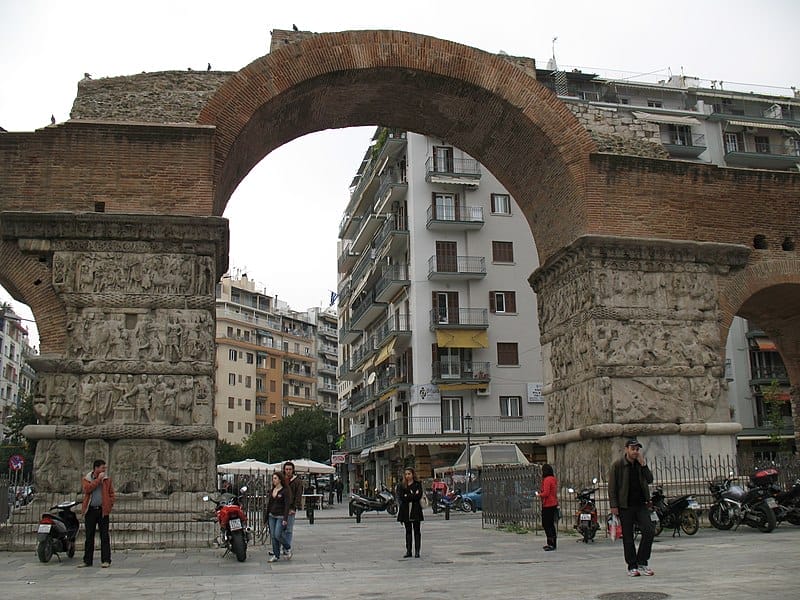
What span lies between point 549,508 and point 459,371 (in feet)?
71.4

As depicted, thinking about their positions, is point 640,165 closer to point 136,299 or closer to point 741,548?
point 741,548

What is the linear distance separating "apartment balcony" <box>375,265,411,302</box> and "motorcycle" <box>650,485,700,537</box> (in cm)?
2303

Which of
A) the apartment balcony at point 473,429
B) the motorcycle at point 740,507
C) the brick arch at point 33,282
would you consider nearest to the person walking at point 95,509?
the brick arch at point 33,282

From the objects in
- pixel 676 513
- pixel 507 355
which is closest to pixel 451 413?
pixel 507 355

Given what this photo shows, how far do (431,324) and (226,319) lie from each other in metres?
36.9

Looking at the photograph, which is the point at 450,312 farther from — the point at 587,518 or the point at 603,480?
the point at 587,518

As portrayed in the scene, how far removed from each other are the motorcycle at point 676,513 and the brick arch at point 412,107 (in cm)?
477

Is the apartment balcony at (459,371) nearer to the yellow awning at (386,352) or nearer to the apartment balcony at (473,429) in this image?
the apartment balcony at (473,429)

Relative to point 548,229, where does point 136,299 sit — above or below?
below

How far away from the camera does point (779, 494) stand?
12.4 metres

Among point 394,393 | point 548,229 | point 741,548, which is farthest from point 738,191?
point 394,393

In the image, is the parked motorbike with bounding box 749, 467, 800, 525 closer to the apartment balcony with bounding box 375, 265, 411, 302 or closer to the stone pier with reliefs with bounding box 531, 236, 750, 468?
the stone pier with reliefs with bounding box 531, 236, 750, 468

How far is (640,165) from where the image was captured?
14.8 meters

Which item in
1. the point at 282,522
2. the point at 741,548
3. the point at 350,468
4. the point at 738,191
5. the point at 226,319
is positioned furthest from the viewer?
the point at 226,319
